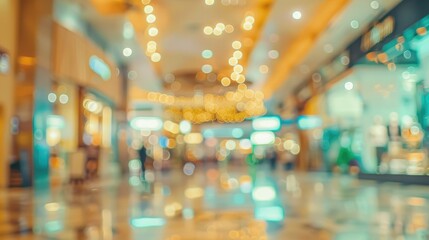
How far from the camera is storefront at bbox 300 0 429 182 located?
7910 mm

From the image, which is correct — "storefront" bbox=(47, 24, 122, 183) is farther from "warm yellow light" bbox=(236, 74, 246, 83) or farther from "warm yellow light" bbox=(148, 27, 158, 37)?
"warm yellow light" bbox=(236, 74, 246, 83)

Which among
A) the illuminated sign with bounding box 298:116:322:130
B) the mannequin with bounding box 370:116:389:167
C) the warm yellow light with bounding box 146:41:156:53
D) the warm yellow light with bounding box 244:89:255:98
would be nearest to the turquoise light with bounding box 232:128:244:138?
the warm yellow light with bounding box 244:89:255:98

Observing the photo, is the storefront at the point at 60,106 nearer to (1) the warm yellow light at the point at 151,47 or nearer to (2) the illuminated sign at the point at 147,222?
(1) the warm yellow light at the point at 151,47

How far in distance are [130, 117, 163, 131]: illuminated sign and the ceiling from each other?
788 cm

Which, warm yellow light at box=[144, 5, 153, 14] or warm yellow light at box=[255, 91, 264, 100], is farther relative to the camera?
warm yellow light at box=[255, 91, 264, 100]

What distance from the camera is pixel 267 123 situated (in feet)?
84.3

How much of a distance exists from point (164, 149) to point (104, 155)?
533 inches

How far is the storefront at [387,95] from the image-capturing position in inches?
311

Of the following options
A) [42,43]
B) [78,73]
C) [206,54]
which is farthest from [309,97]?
[42,43]

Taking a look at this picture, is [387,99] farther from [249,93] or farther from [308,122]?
[249,93]

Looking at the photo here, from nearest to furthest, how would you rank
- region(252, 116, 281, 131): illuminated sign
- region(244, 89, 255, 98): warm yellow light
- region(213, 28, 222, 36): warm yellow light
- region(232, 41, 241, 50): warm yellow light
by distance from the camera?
region(213, 28, 222, 36): warm yellow light, region(232, 41, 241, 50): warm yellow light, region(244, 89, 255, 98): warm yellow light, region(252, 116, 281, 131): illuminated sign

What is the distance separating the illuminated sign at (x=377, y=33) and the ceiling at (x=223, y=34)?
9.0 inches

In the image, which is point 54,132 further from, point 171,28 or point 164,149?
point 164,149

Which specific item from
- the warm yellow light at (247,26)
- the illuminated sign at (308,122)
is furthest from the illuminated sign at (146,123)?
the warm yellow light at (247,26)
